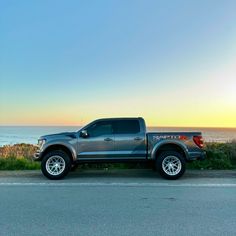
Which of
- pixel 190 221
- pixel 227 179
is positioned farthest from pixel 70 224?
pixel 227 179

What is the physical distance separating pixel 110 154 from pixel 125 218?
16.6 ft

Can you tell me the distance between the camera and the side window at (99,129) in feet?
37.4

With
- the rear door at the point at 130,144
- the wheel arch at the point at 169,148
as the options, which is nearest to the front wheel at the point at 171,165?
the wheel arch at the point at 169,148

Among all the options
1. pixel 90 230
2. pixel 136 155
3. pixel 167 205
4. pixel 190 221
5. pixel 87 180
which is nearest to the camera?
pixel 90 230

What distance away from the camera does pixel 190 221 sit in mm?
6062

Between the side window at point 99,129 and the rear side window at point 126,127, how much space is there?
0.73ft

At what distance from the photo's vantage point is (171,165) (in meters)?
10.9

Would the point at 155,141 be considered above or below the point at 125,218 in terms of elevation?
above

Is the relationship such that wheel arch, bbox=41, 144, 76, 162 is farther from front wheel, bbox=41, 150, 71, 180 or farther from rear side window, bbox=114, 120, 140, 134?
rear side window, bbox=114, 120, 140, 134

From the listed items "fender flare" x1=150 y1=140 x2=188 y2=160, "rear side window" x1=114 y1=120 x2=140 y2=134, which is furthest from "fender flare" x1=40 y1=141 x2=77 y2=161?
"fender flare" x1=150 y1=140 x2=188 y2=160

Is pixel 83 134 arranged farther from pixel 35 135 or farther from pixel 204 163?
pixel 35 135

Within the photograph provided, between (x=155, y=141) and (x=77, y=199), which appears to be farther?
(x=155, y=141)

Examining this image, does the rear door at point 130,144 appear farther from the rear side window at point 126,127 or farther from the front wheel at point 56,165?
the front wheel at point 56,165

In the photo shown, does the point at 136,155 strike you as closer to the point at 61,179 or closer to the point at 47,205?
the point at 61,179
